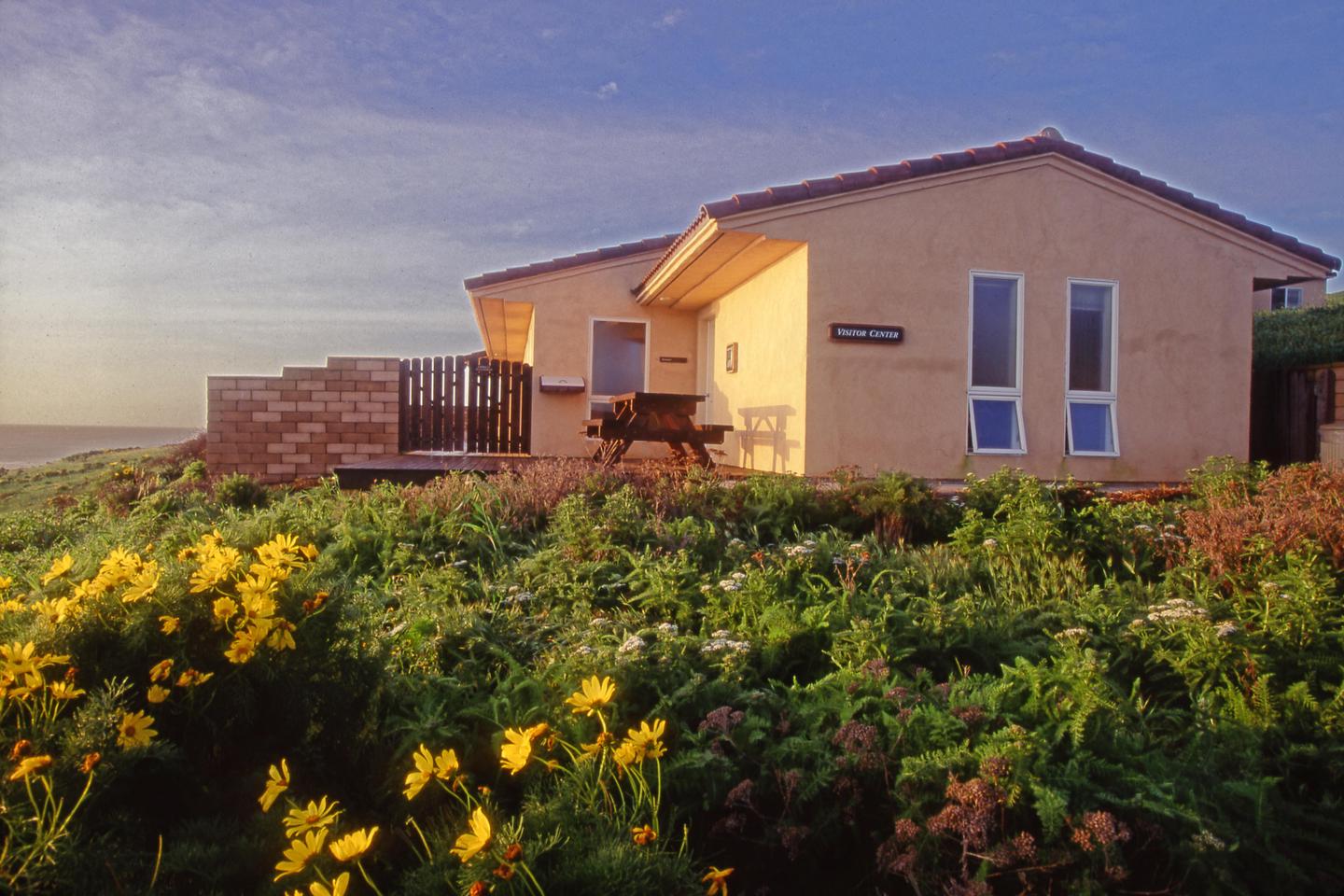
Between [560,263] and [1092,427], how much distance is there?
25.0ft

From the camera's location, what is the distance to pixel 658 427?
10289 mm

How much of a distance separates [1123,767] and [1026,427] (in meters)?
7.48

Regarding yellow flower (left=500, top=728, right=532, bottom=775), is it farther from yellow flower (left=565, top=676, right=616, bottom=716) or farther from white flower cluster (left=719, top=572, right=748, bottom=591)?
white flower cluster (left=719, top=572, right=748, bottom=591)

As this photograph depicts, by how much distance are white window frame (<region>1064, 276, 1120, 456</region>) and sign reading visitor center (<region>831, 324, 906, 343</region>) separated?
193 centimetres

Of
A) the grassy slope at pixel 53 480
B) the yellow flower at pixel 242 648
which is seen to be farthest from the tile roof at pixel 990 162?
the grassy slope at pixel 53 480

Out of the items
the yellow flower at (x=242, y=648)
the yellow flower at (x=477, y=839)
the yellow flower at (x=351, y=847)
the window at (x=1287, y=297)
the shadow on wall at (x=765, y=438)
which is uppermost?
the window at (x=1287, y=297)

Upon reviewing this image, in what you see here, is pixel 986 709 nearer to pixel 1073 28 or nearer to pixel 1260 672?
pixel 1260 672

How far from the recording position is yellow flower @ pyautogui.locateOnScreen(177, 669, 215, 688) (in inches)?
89.8

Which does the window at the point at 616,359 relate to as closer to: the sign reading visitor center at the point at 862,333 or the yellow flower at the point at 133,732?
the sign reading visitor center at the point at 862,333

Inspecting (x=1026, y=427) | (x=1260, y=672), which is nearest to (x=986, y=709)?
(x=1260, y=672)

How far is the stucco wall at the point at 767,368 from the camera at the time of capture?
941 cm

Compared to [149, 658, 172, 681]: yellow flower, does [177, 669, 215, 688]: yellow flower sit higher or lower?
lower

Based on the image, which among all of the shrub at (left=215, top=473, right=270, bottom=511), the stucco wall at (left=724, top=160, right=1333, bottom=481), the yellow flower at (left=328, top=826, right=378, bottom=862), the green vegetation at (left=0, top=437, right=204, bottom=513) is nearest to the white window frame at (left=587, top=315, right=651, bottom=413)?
the stucco wall at (left=724, top=160, right=1333, bottom=481)

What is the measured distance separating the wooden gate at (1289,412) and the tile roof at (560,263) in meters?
8.45
